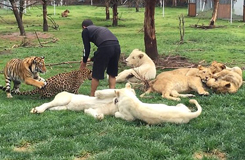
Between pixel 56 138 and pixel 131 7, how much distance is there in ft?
151

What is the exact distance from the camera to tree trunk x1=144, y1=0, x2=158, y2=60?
12602mm

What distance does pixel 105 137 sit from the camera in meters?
5.55

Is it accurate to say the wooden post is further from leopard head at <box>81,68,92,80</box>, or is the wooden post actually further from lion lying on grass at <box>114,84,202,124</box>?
lion lying on grass at <box>114,84,202,124</box>

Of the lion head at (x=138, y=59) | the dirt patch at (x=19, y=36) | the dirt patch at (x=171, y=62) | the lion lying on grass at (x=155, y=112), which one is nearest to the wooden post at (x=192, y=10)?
the dirt patch at (x=19, y=36)

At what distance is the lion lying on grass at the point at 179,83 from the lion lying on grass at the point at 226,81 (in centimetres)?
17

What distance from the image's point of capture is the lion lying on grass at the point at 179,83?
7.97m

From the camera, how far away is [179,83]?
8047mm

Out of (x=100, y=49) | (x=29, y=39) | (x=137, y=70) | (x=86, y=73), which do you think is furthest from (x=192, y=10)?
(x=100, y=49)

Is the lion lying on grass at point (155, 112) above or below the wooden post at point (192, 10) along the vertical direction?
below

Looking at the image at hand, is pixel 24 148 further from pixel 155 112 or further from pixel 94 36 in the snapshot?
pixel 94 36

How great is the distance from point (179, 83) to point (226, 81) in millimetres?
1052

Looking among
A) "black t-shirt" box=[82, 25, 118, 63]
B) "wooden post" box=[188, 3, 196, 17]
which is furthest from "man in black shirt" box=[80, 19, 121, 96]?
"wooden post" box=[188, 3, 196, 17]

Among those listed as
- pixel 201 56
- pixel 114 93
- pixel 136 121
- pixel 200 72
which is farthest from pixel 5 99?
pixel 201 56

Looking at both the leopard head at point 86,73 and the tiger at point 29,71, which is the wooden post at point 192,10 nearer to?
the leopard head at point 86,73
